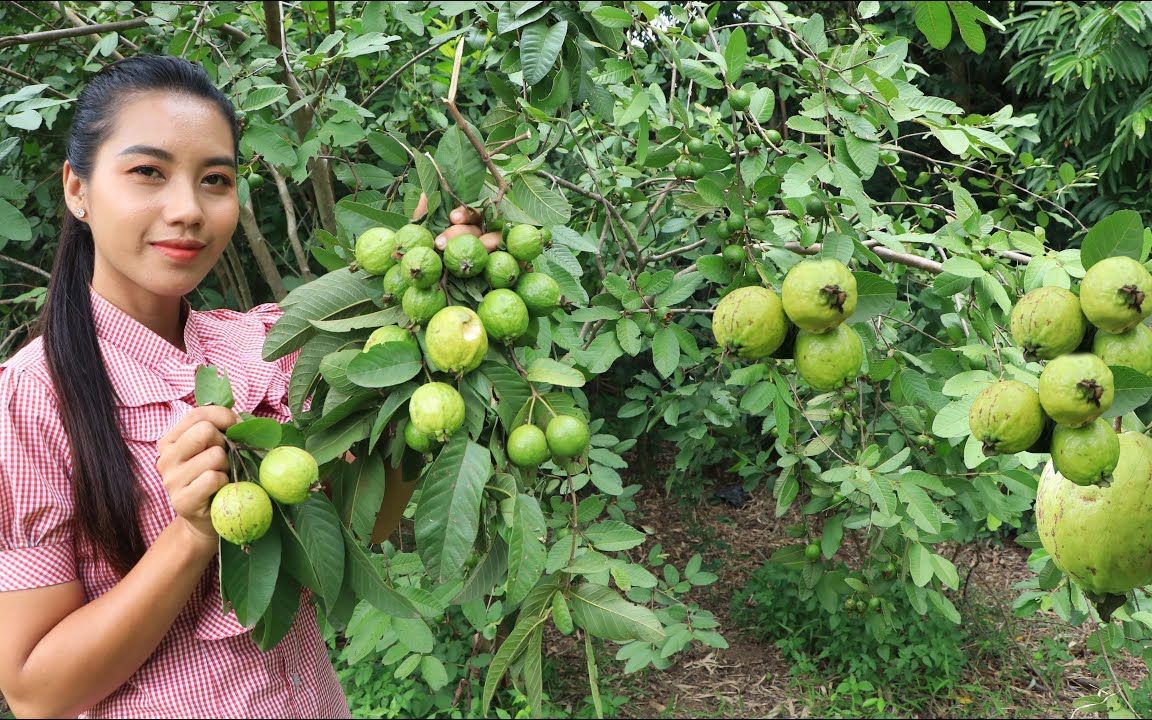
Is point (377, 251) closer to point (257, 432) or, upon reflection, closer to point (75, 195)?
point (257, 432)

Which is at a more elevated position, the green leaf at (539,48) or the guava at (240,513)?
the green leaf at (539,48)

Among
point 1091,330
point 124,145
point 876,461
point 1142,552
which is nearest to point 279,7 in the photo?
point 124,145

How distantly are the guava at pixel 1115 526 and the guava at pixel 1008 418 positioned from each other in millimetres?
104

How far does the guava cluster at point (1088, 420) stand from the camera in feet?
2.85

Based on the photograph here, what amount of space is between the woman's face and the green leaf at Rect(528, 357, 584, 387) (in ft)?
1.93

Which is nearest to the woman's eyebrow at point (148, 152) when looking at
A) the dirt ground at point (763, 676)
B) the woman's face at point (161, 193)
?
the woman's face at point (161, 193)

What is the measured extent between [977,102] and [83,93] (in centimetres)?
580

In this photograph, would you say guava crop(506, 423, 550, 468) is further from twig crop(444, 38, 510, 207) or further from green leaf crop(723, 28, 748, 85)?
green leaf crop(723, 28, 748, 85)

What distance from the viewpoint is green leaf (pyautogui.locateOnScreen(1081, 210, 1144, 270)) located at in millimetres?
937

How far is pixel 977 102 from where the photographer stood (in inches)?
225

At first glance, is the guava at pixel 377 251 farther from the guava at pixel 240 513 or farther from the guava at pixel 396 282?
the guava at pixel 240 513

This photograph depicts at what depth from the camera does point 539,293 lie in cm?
114

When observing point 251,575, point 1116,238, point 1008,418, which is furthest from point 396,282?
point 1116,238

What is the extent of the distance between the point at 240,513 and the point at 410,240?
41 cm
